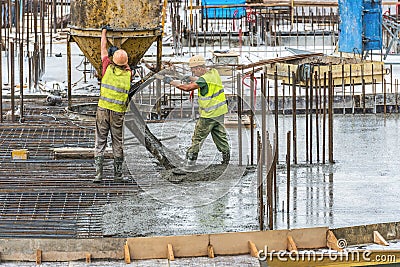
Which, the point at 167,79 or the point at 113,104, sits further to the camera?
the point at 167,79

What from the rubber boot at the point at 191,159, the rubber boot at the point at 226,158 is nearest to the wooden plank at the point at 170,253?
the rubber boot at the point at 191,159

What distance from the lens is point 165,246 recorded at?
9.15 m

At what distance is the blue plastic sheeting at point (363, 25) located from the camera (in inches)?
866

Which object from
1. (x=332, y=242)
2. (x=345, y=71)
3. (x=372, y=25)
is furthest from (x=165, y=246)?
(x=372, y=25)

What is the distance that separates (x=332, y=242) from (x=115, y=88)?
3.92 meters

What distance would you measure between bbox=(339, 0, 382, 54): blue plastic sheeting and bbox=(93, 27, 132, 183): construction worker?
11219mm

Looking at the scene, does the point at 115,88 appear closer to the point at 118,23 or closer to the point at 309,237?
the point at 118,23

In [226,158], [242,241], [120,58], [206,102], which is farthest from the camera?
[226,158]

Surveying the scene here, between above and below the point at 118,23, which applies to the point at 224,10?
above

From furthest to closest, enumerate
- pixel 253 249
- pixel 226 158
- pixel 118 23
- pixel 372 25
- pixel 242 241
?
pixel 372 25 < pixel 118 23 < pixel 226 158 < pixel 242 241 < pixel 253 249

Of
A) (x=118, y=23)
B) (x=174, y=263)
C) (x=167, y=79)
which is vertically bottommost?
(x=174, y=263)

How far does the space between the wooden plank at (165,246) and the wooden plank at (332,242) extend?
124cm

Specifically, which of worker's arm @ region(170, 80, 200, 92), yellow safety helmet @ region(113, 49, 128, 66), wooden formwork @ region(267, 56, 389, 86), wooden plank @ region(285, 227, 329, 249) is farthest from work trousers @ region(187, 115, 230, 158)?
wooden formwork @ region(267, 56, 389, 86)

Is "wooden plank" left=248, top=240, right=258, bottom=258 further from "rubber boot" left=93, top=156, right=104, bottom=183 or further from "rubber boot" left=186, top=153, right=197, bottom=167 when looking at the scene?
"rubber boot" left=186, top=153, right=197, bottom=167
